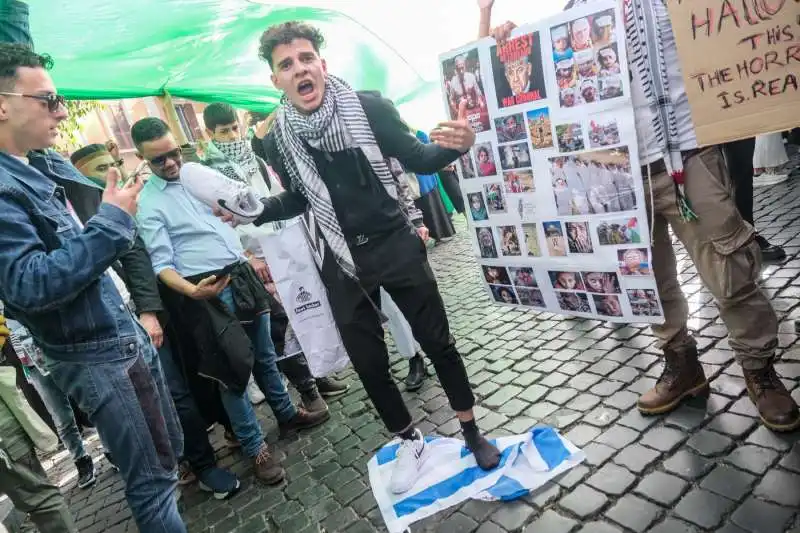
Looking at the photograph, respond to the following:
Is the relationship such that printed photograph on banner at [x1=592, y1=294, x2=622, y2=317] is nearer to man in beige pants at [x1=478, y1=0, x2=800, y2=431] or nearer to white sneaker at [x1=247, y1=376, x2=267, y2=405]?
Answer: man in beige pants at [x1=478, y1=0, x2=800, y2=431]

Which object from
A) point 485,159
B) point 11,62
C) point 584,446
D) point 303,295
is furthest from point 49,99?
point 584,446

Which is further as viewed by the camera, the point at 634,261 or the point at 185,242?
the point at 185,242

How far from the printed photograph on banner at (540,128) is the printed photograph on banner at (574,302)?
0.78 m

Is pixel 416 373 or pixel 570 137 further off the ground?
Result: pixel 570 137

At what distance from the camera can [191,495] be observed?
11.0ft

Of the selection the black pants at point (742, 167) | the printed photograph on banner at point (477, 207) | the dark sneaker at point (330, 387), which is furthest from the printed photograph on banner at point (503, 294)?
the black pants at point (742, 167)

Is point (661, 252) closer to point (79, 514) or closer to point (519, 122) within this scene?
point (519, 122)

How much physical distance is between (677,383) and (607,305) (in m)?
0.65

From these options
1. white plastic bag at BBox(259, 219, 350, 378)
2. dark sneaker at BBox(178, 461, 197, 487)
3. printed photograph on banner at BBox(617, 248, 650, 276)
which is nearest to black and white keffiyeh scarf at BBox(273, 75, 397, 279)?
white plastic bag at BBox(259, 219, 350, 378)

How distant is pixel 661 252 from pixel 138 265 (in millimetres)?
2753

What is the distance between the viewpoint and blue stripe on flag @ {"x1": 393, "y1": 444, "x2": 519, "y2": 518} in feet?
8.20

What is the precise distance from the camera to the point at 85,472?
404 centimetres

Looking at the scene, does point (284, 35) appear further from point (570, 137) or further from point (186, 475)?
point (186, 475)

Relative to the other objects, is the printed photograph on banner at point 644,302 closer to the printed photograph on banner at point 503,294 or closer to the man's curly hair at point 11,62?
the printed photograph on banner at point 503,294
